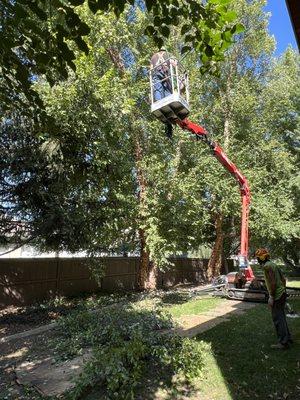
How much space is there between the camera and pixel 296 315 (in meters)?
11.4

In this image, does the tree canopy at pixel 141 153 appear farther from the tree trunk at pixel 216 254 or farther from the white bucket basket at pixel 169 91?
Answer: the white bucket basket at pixel 169 91

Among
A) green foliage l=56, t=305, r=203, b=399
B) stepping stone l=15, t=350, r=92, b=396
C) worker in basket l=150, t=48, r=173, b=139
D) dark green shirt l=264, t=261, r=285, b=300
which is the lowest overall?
stepping stone l=15, t=350, r=92, b=396

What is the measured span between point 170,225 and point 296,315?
7.05 meters

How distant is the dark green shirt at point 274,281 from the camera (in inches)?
309

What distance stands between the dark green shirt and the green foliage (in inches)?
75.1

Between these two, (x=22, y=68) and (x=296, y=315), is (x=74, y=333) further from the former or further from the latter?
(x=22, y=68)

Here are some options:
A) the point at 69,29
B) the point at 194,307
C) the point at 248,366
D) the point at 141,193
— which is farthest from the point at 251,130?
the point at 69,29

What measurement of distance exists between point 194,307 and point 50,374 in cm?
757

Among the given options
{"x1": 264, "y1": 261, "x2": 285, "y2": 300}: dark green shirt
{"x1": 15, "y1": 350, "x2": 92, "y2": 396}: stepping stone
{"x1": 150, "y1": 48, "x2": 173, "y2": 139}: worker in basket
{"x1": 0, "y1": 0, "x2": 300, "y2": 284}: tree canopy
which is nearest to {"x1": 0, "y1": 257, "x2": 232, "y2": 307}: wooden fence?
{"x1": 0, "y1": 0, "x2": 300, "y2": 284}: tree canopy

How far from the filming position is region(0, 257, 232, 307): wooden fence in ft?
45.1

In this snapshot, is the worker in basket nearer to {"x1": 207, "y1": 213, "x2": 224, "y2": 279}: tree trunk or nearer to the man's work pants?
the man's work pants

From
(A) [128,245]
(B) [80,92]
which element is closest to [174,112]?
(B) [80,92]

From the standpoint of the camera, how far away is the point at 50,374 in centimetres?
688

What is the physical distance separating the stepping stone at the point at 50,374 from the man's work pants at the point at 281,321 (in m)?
3.81
